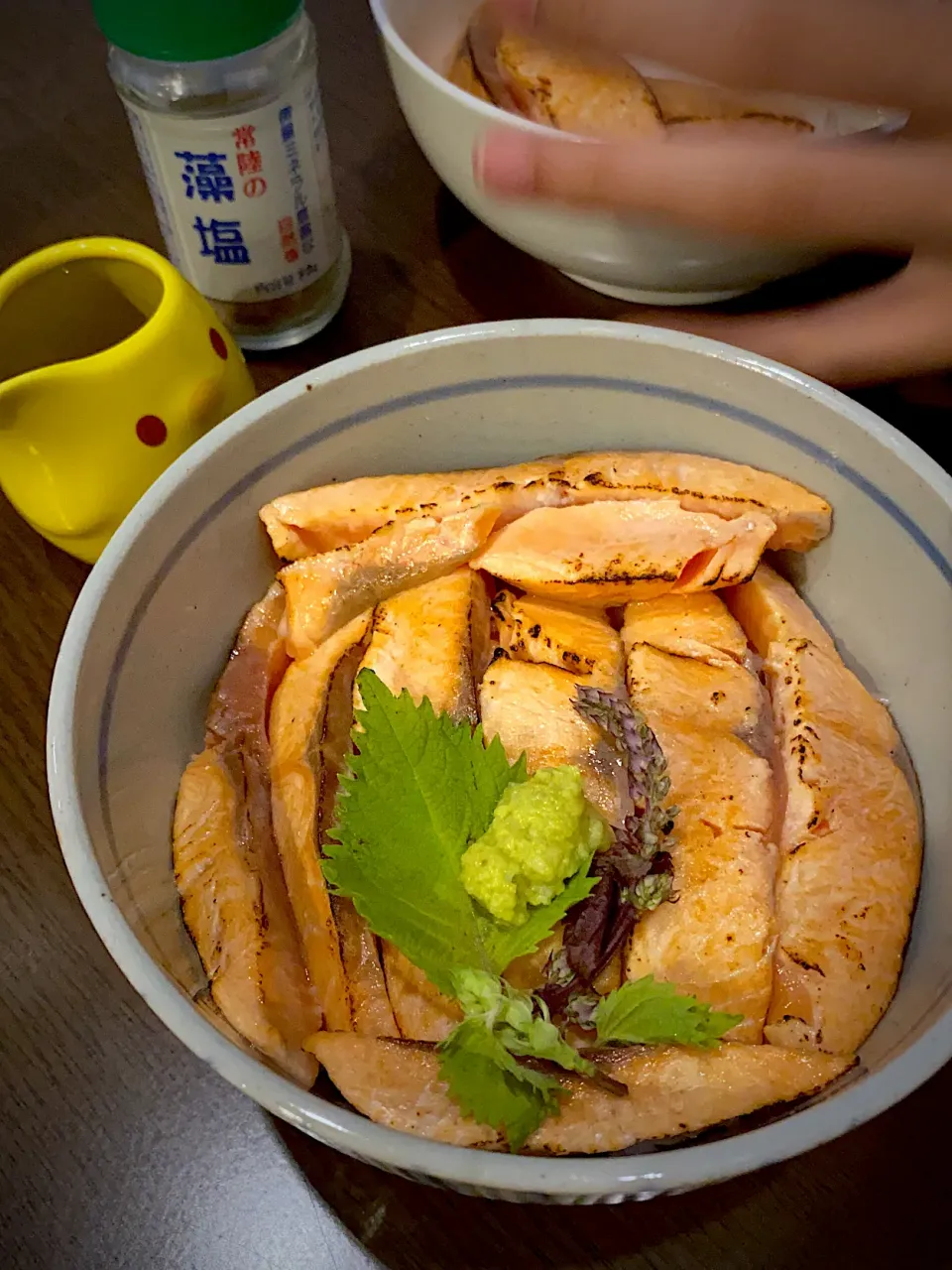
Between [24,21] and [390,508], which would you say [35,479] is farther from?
[24,21]

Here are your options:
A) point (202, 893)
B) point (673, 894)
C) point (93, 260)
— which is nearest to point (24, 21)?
point (93, 260)

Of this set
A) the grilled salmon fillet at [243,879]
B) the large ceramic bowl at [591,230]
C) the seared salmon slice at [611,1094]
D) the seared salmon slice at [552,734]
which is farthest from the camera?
the large ceramic bowl at [591,230]

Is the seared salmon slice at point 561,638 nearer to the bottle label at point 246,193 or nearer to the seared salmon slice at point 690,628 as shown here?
the seared salmon slice at point 690,628

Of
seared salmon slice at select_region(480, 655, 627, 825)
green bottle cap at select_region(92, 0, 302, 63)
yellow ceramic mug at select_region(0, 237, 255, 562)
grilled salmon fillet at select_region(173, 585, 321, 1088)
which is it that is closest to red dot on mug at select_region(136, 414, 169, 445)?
yellow ceramic mug at select_region(0, 237, 255, 562)

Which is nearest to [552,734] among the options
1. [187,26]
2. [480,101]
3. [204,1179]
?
[204,1179]

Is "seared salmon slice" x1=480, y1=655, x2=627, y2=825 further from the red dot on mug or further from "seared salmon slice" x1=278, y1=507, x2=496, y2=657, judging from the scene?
the red dot on mug

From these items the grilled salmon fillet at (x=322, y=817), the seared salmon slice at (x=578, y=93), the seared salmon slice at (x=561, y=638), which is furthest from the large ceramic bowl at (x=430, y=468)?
the seared salmon slice at (x=578, y=93)
